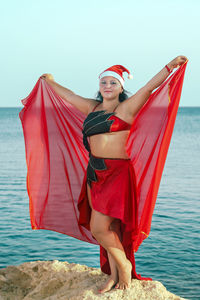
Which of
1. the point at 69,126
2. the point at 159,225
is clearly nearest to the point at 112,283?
the point at 69,126

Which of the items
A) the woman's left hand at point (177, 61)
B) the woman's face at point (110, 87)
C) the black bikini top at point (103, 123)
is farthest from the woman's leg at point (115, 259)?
the woman's left hand at point (177, 61)

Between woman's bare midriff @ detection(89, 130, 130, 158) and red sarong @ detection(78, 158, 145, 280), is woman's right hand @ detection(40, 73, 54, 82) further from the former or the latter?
red sarong @ detection(78, 158, 145, 280)

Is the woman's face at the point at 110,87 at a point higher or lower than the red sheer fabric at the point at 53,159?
higher

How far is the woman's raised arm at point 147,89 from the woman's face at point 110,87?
0.18 metres

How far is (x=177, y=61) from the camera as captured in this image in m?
4.62

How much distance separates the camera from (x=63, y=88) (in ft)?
18.0

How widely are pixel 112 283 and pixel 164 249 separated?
137 inches

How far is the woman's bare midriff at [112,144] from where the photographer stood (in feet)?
15.7

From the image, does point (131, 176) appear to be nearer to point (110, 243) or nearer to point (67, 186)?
point (110, 243)

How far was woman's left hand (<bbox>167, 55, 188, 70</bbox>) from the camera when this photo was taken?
4.60m

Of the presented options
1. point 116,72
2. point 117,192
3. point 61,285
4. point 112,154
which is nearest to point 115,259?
point 117,192

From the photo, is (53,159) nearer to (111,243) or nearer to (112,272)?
(111,243)

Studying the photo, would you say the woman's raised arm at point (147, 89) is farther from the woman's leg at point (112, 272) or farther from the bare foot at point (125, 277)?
the bare foot at point (125, 277)

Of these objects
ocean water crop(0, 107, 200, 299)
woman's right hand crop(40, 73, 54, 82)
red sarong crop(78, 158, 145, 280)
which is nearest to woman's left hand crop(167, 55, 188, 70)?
red sarong crop(78, 158, 145, 280)
